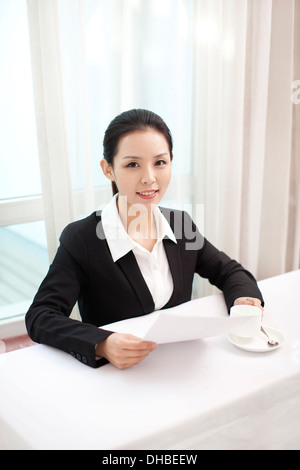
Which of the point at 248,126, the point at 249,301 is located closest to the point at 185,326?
the point at 249,301

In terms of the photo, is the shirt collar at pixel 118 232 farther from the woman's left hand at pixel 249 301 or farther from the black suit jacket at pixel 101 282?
the woman's left hand at pixel 249 301

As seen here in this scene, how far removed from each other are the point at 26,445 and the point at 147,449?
0.21m

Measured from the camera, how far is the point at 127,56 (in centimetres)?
192

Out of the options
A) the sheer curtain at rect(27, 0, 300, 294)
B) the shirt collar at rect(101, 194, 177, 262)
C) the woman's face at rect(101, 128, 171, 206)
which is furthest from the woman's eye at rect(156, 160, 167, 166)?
the sheer curtain at rect(27, 0, 300, 294)

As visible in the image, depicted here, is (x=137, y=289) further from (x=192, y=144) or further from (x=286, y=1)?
(x=286, y=1)

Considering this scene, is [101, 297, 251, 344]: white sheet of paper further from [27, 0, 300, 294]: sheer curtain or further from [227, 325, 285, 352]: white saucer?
[27, 0, 300, 294]: sheer curtain

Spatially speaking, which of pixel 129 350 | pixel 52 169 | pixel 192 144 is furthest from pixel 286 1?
pixel 129 350

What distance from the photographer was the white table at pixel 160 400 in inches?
31.8

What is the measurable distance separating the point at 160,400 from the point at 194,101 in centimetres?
164

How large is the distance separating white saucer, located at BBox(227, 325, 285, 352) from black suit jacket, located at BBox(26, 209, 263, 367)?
17 cm

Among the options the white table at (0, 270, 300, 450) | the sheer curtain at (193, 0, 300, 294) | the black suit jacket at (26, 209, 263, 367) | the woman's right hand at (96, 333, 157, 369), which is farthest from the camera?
the sheer curtain at (193, 0, 300, 294)

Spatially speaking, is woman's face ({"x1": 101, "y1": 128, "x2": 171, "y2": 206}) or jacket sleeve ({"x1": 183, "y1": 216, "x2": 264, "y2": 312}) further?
jacket sleeve ({"x1": 183, "y1": 216, "x2": 264, "y2": 312})

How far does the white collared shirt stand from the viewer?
1311 millimetres

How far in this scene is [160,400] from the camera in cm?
88
